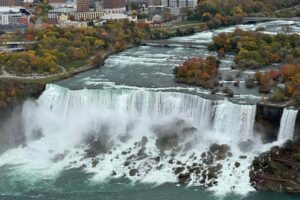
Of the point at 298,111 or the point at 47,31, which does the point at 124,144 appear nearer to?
the point at 298,111

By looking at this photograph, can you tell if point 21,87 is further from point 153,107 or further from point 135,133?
point 153,107

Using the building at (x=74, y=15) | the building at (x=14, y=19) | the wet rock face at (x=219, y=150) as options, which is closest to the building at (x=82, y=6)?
the building at (x=74, y=15)

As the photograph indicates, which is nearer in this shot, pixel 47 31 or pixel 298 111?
pixel 298 111

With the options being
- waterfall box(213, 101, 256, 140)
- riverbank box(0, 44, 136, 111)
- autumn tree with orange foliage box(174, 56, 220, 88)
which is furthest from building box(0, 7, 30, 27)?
waterfall box(213, 101, 256, 140)

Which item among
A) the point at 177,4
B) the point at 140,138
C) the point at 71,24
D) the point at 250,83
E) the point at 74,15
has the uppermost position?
the point at 177,4

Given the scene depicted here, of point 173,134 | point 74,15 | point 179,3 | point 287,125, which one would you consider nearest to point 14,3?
point 74,15

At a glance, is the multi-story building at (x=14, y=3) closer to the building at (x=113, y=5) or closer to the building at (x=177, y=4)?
the building at (x=113, y=5)

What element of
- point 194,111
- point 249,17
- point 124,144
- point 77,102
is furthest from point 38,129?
point 249,17
